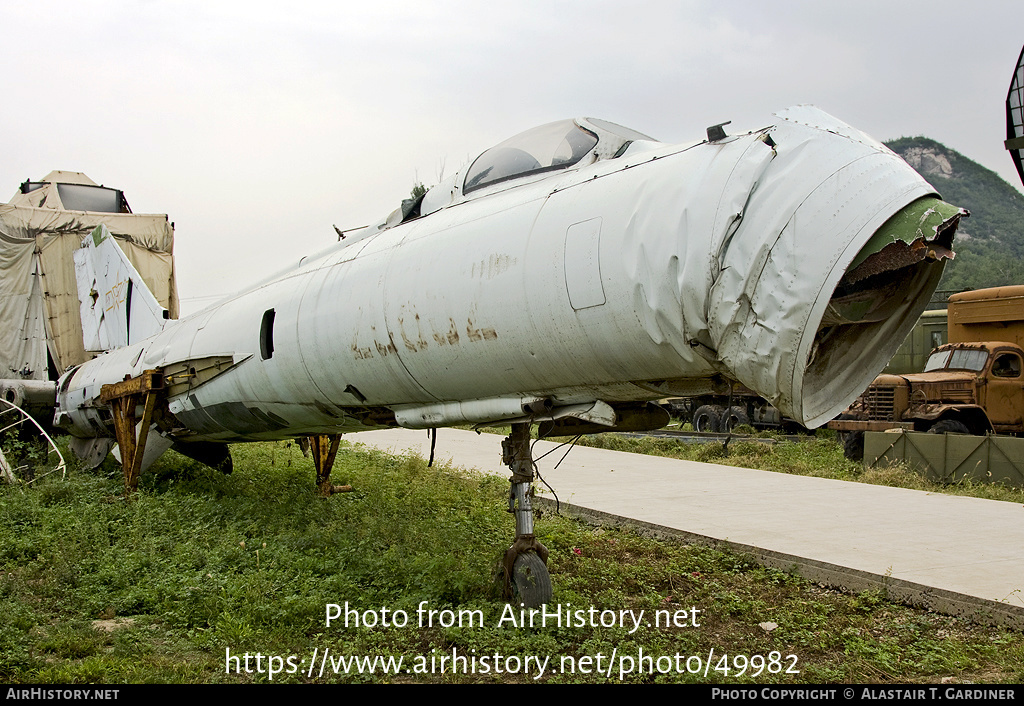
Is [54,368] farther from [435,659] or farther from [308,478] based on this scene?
[435,659]

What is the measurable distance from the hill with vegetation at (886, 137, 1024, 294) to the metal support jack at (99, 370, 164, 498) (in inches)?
1871

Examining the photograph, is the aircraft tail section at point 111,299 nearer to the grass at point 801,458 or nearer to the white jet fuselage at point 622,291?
the white jet fuselage at point 622,291

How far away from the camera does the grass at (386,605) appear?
12.6ft

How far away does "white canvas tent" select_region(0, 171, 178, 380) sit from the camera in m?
13.1

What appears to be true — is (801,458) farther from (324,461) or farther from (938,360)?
(324,461)

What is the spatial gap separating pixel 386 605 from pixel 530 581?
0.90 metres

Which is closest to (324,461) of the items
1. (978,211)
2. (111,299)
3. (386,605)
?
(111,299)

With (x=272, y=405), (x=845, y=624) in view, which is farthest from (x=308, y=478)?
(x=845, y=624)

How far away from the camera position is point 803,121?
336 centimetres

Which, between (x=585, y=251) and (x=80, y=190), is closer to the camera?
(x=585, y=251)

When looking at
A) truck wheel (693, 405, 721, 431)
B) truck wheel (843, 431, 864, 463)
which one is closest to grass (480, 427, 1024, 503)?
truck wheel (843, 431, 864, 463)

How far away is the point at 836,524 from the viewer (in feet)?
23.2

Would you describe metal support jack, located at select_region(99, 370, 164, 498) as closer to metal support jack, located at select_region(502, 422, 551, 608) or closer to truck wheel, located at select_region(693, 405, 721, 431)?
metal support jack, located at select_region(502, 422, 551, 608)

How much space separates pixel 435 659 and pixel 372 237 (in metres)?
2.81
